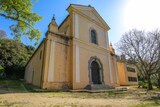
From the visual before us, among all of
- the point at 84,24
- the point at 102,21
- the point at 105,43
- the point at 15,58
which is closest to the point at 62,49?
the point at 84,24

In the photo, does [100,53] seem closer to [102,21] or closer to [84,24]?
[84,24]

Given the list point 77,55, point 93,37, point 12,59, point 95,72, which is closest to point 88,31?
point 93,37

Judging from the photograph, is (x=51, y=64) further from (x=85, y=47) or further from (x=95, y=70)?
(x=95, y=70)

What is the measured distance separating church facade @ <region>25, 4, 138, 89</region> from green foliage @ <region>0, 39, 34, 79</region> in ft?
55.8

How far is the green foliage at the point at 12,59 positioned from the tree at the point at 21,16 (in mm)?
21255

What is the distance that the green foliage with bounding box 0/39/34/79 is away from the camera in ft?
101

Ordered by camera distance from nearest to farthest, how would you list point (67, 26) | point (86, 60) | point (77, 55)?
point (77, 55), point (86, 60), point (67, 26)

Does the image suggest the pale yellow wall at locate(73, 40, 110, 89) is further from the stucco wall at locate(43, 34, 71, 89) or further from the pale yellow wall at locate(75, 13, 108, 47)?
the pale yellow wall at locate(75, 13, 108, 47)

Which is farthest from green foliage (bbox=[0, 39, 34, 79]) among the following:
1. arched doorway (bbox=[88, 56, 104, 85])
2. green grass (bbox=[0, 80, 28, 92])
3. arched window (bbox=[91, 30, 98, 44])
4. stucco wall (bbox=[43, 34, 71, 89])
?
arched doorway (bbox=[88, 56, 104, 85])

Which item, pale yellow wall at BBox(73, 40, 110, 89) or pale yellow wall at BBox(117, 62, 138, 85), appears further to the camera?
pale yellow wall at BBox(117, 62, 138, 85)

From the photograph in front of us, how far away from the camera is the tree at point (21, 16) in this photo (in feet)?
31.3

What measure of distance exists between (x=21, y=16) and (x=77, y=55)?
6.91 meters

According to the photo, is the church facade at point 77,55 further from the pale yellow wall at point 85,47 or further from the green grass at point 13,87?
the green grass at point 13,87

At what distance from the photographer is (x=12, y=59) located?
3155 centimetres
